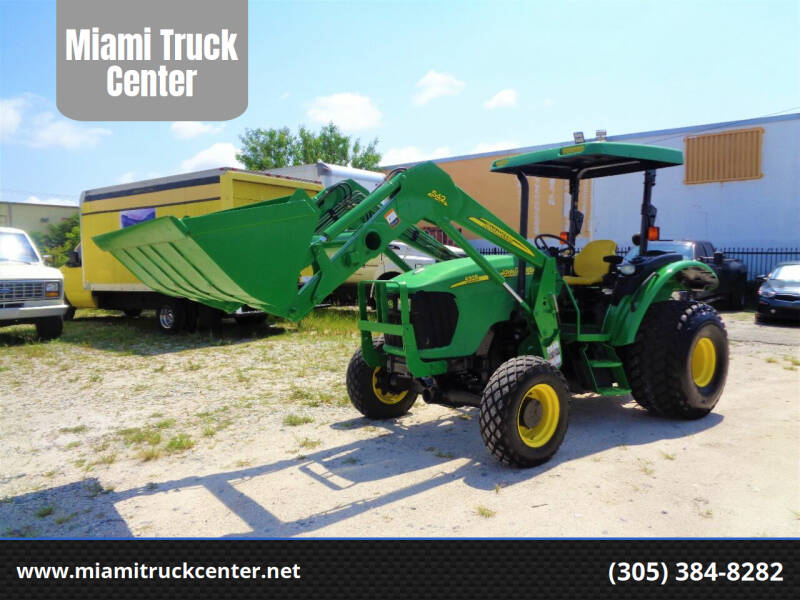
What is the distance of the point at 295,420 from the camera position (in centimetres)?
571

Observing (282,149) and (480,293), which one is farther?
(282,149)

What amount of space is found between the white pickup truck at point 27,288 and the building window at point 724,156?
55.7 feet

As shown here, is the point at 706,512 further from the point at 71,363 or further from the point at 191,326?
the point at 191,326

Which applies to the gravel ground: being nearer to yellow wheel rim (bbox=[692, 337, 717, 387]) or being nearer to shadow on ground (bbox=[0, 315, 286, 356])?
yellow wheel rim (bbox=[692, 337, 717, 387])

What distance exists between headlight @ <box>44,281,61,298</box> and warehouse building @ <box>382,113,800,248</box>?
32.5ft

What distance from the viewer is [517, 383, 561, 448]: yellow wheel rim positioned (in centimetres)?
449

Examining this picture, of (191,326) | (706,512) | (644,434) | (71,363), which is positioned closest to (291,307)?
(706,512)

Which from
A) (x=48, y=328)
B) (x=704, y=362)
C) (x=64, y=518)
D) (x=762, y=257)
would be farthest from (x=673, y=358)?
(x=762, y=257)

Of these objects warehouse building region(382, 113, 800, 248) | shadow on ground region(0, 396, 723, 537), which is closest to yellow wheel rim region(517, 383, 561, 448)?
shadow on ground region(0, 396, 723, 537)

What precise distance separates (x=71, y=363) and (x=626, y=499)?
7622 mm

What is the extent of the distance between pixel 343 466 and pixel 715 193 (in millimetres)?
17642

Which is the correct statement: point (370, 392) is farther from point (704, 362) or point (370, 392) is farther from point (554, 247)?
point (704, 362)

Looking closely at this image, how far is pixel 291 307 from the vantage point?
157 inches

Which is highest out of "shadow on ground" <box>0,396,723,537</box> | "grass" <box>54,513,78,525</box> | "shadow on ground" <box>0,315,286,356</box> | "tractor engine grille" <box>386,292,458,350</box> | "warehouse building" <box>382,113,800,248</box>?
"warehouse building" <box>382,113,800,248</box>
